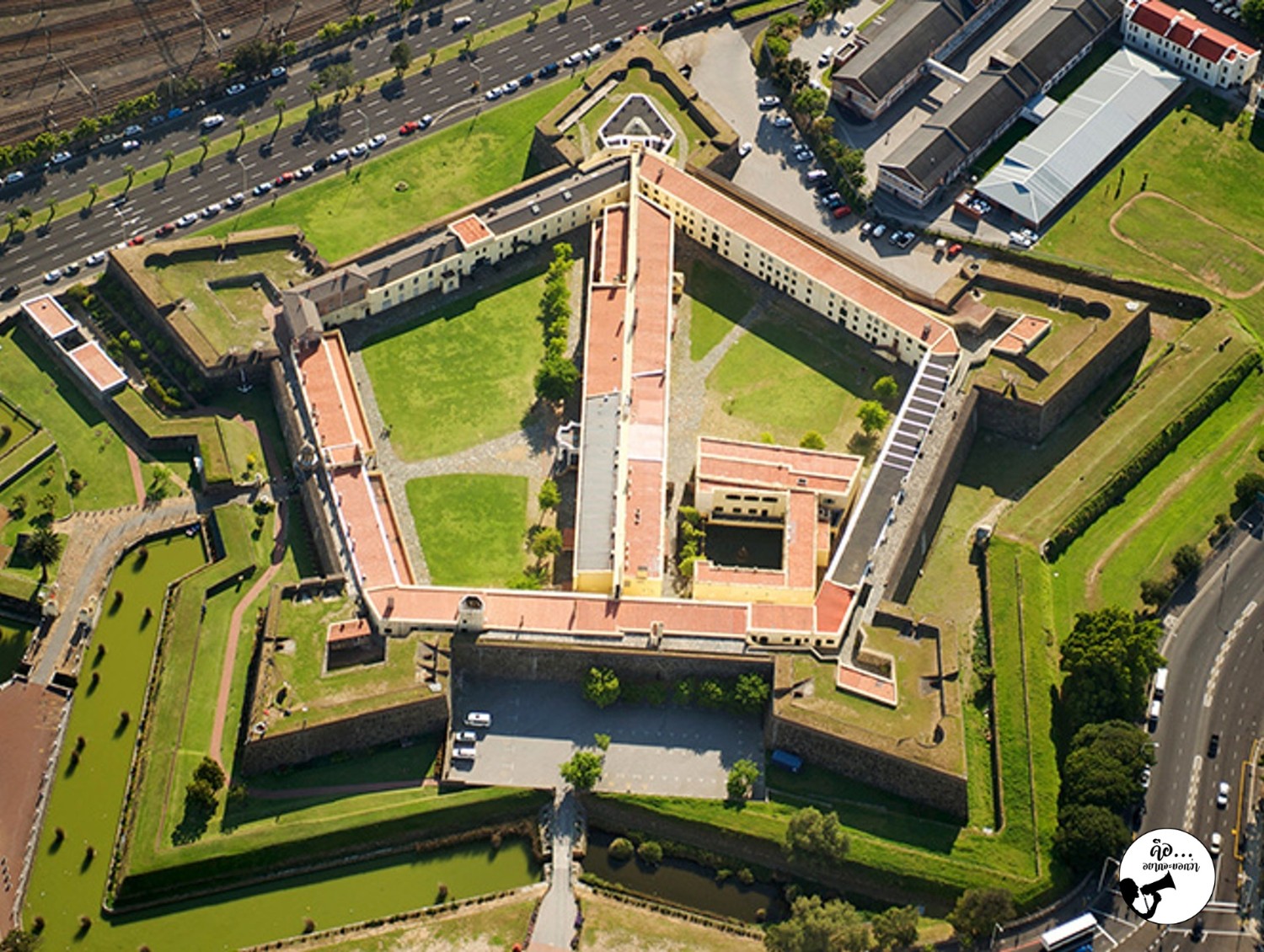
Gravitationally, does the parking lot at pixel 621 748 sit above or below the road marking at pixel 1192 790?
above

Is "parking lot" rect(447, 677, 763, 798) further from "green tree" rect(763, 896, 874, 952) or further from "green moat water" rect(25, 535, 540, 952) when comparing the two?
"green tree" rect(763, 896, 874, 952)

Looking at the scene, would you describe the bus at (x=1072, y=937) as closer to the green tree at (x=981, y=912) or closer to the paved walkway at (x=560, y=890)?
the green tree at (x=981, y=912)

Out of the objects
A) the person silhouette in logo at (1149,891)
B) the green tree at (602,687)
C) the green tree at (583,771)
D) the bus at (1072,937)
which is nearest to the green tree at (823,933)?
the bus at (1072,937)

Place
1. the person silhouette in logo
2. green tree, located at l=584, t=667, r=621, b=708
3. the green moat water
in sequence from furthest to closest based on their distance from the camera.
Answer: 1. green tree, located at l=584, t=667, r=621, b=708
2. the green moat water
3. the person silhouette in logo

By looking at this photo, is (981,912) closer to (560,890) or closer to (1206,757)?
(1206,757)

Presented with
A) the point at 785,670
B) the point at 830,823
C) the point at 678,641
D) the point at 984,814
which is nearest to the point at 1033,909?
the point at 984,814

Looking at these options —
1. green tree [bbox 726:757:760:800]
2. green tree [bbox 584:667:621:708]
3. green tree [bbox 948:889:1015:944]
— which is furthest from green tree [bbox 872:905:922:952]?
green tree [bbox 584:667:621:708]

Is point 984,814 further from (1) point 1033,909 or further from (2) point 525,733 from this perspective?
(2) point 525,733
